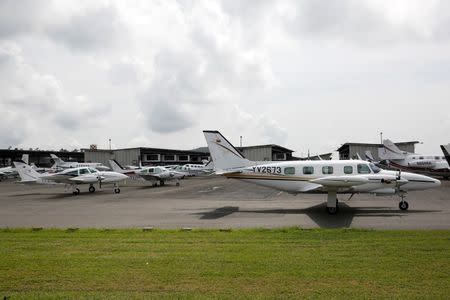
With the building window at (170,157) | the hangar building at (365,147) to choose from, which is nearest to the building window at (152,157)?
the building window at (170,157)

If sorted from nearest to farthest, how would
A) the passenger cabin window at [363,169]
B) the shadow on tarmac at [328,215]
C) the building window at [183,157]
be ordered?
1. the shadow on tarmac at [328,215]
2. the passenger cabin window at [363,169]
3. the building window at [183,157]

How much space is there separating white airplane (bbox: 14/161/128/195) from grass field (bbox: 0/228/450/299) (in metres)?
24.5

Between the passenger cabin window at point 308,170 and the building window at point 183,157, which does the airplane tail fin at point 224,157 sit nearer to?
the passenger cabin window at point 308,170

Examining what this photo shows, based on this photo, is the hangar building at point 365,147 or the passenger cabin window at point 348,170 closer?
the passenger cabin window at point 348,170

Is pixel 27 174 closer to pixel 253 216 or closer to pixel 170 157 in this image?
pixel 253 216

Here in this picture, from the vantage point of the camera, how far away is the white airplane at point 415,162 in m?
46.4

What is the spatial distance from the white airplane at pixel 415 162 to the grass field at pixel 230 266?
3878cm

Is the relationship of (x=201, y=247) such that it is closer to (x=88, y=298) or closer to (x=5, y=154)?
(x=88, y=298)

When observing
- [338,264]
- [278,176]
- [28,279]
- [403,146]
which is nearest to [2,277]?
[28,279]

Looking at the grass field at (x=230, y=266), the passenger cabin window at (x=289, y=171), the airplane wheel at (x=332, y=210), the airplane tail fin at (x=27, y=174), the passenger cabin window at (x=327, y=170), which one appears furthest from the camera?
the airplane tail fin at (x=27, y=174)

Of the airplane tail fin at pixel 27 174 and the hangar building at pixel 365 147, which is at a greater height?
the hangar building at pixel 365 147

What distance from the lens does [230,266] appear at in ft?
25.4

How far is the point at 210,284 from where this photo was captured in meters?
6.60

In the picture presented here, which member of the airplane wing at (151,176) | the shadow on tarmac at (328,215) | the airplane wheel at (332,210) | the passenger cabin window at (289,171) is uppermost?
the passenger cabin window at (289,171)
